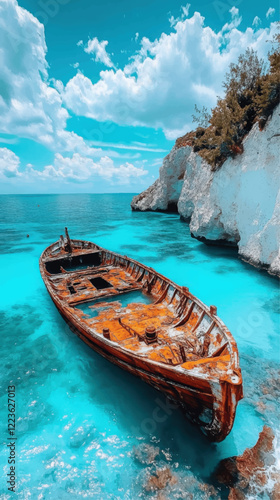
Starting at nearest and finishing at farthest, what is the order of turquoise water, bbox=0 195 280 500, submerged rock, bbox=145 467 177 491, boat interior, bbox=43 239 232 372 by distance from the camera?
submerged rock, bbox=145 467 177 491 < turquoise water, bbox=0 195 280 500 < boat interior, bbox=43 239 232 372

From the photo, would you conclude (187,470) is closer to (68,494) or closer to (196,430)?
(196,430)

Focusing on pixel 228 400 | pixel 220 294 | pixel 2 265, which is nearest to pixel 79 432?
pixel 228 400

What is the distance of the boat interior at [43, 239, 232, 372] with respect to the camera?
6.74 m

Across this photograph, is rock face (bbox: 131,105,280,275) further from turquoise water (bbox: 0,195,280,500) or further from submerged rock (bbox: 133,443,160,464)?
submerged rock (bbox: 133,443,160,464)

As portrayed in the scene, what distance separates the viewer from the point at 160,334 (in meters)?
8.12

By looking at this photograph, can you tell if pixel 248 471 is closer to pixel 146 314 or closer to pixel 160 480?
pixel 160 480

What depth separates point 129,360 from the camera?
648 centimetres

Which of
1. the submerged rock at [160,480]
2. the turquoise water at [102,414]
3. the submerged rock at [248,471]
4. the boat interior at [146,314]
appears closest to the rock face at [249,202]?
the turquoise water at [102,414]

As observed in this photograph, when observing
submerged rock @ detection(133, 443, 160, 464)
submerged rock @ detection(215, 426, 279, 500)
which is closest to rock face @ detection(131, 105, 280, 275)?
submerged rock @ detection(215, 426, 279, 500)

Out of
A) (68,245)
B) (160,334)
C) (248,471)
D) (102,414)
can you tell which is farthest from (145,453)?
(68,245)

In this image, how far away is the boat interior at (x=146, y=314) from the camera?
674 cm

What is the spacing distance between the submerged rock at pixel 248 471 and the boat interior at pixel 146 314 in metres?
2.30

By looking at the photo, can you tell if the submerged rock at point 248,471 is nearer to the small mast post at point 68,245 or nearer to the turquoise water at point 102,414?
the turquoise water at point 102,414

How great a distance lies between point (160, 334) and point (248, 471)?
13.0 feet
